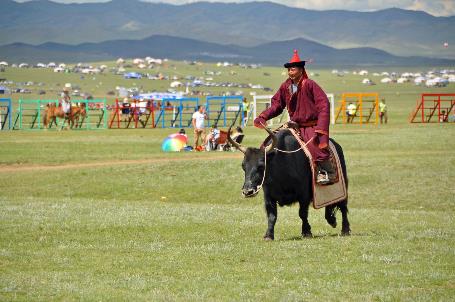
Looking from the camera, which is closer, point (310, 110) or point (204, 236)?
point (310, 110)

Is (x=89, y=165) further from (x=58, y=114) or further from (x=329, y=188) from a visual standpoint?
(x=58, y=114)

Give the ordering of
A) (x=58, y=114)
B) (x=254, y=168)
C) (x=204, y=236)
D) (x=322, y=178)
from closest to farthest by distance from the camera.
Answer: (x=254, y=168) → (x=322, y=178) → (x=204, y=236) → (x=58, y=114)

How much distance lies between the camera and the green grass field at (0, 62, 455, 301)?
33.7ft

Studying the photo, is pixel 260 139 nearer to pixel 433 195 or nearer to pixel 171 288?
pixel 433 195

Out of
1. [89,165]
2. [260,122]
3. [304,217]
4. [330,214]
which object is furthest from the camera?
[89,165]

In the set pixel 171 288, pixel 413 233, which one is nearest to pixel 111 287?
pixel 171 288

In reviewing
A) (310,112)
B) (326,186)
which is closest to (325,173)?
(326,186)

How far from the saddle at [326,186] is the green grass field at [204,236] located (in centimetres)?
55

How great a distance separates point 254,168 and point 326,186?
4.08 feet

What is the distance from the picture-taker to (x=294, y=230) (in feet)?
53.9

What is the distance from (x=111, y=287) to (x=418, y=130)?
117 feet

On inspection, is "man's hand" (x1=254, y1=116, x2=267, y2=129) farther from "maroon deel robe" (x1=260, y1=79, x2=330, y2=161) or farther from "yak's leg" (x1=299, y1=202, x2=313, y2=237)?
"yak's leg" (x1=299, y1=202, x2=313, y2=237)

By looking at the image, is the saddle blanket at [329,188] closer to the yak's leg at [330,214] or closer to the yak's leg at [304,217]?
the yak's leg at [304,217]

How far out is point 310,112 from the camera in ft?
46.4
